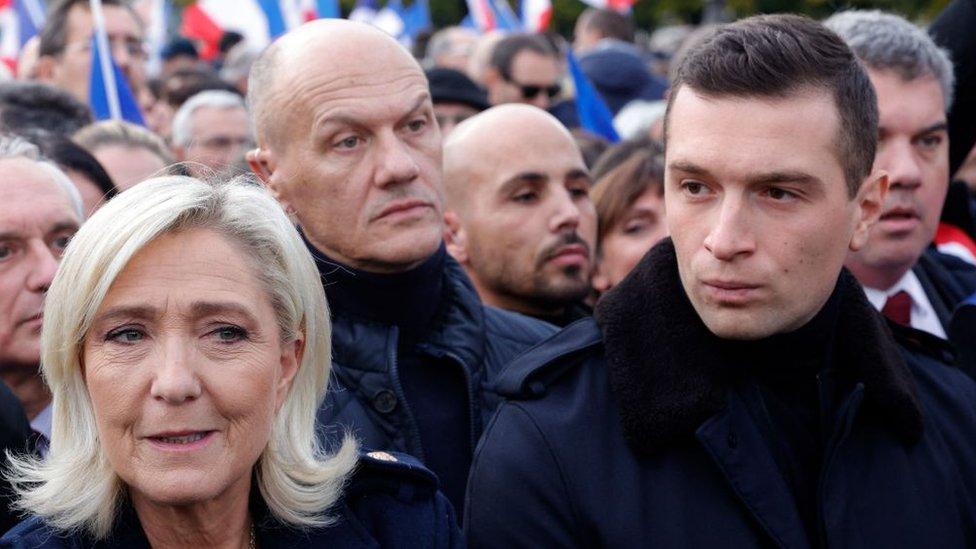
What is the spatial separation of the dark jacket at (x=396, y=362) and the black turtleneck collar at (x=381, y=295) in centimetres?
3

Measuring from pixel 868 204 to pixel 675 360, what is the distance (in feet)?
2.03

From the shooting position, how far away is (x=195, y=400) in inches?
110

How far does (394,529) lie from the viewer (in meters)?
3.02

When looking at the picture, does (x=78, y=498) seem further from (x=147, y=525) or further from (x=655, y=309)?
(x=655, y=309)

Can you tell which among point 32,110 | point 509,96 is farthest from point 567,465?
point 509,96

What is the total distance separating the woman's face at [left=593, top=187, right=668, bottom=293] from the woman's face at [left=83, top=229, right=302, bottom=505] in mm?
2731

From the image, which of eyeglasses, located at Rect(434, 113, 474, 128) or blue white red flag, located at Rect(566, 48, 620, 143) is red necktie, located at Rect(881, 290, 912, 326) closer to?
eyeglasses, located at Rect(434, 113, 474, 128)

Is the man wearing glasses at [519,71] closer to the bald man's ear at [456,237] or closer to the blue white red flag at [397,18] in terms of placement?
the bald man's ear at [456,237]

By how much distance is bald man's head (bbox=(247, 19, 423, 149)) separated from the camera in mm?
3922

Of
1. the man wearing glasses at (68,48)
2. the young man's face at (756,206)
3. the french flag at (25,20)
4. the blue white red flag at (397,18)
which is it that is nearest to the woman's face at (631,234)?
the young man's face at (756,206)

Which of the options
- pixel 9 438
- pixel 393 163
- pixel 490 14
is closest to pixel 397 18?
pixel 490 14

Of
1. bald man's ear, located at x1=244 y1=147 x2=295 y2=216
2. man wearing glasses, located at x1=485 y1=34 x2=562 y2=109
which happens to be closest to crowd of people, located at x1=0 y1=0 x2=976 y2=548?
bald man's ear, located at x1=244 y1=147 x2=295 y2=216

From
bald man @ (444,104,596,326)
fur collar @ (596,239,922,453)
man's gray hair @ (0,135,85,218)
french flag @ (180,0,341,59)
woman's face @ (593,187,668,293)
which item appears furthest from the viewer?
french flag @ (180,0,341,59)

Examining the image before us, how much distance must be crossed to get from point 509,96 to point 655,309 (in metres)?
6.46
